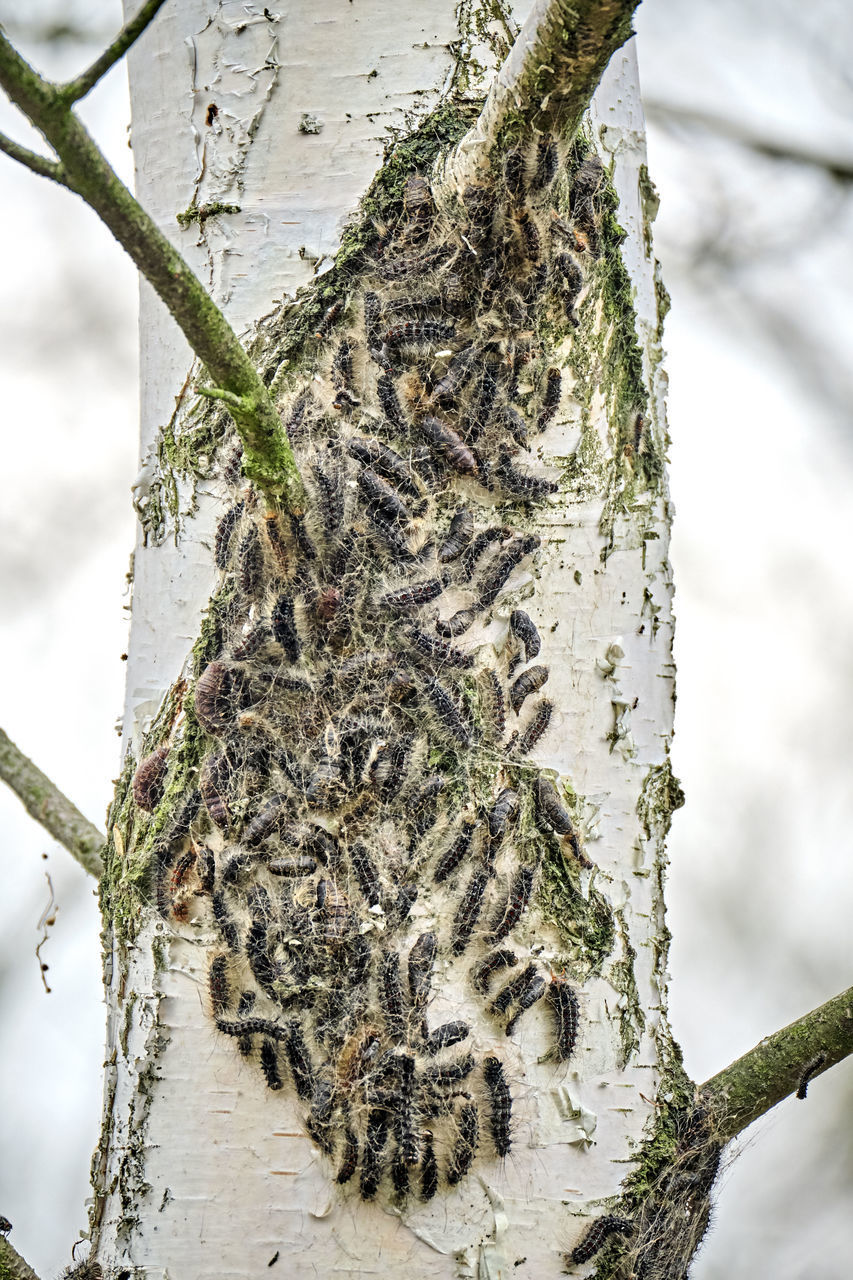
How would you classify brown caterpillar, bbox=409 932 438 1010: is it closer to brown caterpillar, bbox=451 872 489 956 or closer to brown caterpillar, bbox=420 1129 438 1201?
brown caterpillar, bbox=451 872 489 956

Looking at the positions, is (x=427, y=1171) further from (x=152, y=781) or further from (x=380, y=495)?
(x=380, y=495)

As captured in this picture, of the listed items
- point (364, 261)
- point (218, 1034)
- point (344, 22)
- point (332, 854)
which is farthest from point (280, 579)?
point (344, 22)

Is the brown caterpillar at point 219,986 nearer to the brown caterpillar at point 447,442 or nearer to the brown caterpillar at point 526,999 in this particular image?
the brown caterpillar at point 526,999

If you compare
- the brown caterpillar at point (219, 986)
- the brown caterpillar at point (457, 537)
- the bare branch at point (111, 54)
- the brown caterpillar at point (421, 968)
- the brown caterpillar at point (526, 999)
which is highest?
the bare branch at point (111, 54)

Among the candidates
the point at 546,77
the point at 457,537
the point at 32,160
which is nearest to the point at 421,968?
the point at 457,537

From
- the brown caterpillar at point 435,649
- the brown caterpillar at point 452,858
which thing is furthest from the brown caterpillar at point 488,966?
the brown caterpillar at point 435,649

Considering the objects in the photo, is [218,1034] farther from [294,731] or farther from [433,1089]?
[294,731]
